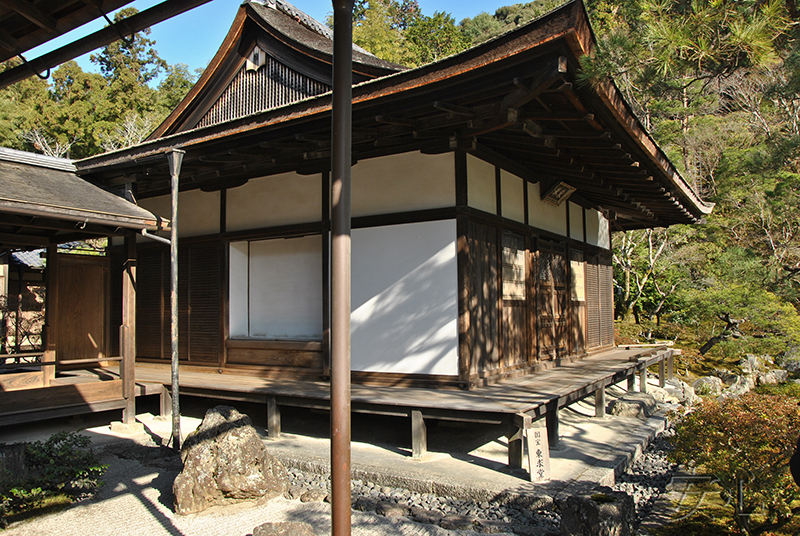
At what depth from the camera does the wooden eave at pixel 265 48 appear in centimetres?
791

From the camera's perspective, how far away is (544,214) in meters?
8.95

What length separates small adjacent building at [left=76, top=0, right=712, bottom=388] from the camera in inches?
216

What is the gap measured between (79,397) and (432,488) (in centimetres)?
467

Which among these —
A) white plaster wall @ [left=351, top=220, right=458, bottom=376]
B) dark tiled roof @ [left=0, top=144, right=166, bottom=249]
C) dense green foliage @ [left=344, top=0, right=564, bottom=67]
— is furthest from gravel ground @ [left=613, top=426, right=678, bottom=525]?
dense green foliage @ [left=344, top=0, right=564, bottom=67]

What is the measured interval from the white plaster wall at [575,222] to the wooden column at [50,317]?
8112mm

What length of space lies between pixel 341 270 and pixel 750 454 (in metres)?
3.66

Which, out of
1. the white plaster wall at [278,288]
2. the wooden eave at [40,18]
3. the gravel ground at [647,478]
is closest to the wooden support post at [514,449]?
the gravel ground at [647,478]

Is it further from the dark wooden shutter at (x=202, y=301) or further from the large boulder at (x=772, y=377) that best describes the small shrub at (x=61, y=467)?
the large boulder at (x=772, y=377)

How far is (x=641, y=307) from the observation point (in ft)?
64.7

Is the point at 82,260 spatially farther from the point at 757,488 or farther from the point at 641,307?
the point at 641,307

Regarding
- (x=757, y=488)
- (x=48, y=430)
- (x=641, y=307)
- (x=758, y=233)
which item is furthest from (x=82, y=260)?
(x=758, y=233)

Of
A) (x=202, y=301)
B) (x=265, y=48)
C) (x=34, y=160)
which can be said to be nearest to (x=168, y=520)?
(x=202, y=301)

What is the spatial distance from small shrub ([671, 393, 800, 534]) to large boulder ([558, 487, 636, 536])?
1.18 m

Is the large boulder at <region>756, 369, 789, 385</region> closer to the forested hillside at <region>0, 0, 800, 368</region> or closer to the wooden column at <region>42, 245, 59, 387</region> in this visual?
the forested hillside at <region>0, 0, 800, 368</region>
